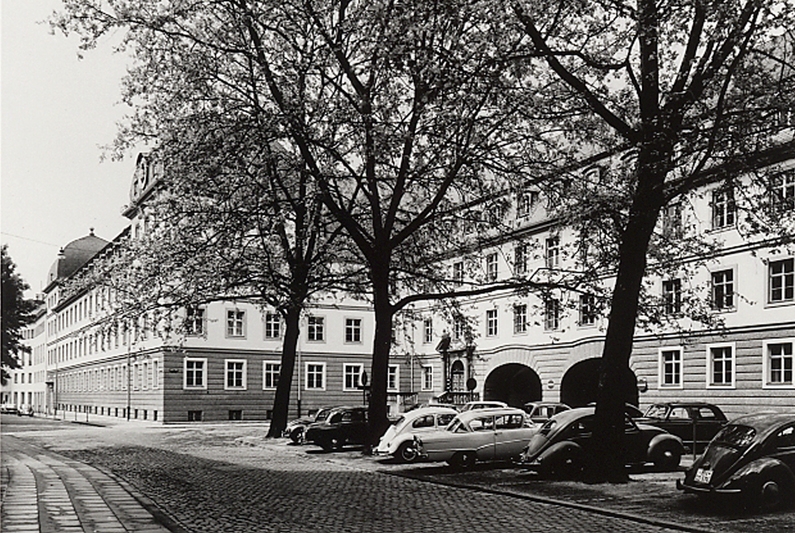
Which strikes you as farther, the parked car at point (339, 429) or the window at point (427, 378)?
the window at point (427, 378)

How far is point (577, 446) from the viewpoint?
19.1m

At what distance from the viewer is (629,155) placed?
17953 mm

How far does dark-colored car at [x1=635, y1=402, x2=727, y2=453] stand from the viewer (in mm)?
27641

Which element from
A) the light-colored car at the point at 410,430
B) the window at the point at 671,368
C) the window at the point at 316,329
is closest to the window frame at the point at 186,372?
the window at the point at 316,329

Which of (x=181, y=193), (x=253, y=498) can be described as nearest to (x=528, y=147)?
(x=181, y=193)

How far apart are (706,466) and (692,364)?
23158mm

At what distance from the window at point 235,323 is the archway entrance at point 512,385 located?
1700 cm

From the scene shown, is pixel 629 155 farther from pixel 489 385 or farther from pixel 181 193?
pixel 489 385

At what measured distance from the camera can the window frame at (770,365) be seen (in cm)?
3178

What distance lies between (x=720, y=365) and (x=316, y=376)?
107 feet

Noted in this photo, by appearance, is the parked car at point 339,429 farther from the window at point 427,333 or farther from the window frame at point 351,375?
the window frame at point 351,375

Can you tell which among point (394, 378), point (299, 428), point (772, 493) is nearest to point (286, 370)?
point (299, 428)

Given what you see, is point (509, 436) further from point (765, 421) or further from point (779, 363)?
point (779, 363)

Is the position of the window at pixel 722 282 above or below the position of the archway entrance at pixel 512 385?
above
